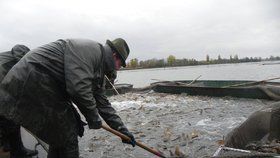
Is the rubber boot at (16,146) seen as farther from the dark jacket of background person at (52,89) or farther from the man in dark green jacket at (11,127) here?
the dark jacket of background person at (52,89)

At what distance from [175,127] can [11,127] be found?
16.9ft

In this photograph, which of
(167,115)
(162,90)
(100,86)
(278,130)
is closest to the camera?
(100,86)

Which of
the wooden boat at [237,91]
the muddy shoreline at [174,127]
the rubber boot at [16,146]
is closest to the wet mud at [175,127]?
the muddy shoreline at [174,127]

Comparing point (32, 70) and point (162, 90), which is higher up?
point (32, 70)

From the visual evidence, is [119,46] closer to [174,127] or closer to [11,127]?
[11,127]

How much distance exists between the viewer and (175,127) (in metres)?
9.41

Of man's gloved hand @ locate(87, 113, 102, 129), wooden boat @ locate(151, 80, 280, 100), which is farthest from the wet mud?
man's gloved hand @ locate(87, 113, 102, 129)

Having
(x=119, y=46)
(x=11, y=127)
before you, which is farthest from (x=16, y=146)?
(x=119, y=46)

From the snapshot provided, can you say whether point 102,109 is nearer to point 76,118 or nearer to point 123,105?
point 76,118

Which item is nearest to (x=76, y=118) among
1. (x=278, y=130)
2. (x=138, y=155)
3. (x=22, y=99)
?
(x=22, y=99)

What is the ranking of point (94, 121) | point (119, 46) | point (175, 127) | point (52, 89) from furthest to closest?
1. point (175, 127)
2. point (119, 46)
3. point (94, 121)
4. point (52, 89)

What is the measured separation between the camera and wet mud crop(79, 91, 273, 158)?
7109 mm

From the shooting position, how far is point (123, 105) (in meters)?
14.5

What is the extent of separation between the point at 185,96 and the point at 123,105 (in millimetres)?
3987
